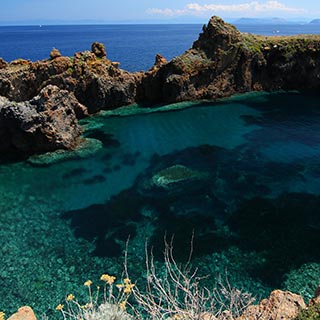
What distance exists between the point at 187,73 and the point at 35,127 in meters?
28.8

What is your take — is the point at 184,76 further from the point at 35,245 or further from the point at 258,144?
the point at 35,245

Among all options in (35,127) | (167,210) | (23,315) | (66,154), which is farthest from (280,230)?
(35,127)

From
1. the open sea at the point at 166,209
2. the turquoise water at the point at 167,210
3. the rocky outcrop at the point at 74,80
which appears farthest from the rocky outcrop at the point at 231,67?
the turquoise water at the point at 167,210

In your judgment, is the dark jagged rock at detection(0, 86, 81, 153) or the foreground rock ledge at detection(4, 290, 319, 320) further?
the dark jagged rock at detection(0, 86, 81, 153)

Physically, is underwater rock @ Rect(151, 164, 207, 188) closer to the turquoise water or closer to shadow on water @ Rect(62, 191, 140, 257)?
the turquoise water

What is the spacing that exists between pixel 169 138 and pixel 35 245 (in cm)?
2374

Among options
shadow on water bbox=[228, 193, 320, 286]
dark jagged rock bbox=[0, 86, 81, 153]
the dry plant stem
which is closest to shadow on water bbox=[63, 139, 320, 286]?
shadow on water bbox=[228, 193, 320, 286]

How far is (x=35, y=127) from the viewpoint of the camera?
36.6 m

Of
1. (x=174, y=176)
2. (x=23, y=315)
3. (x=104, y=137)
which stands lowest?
(x=174, y=176)

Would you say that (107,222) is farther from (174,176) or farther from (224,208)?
(224,208)

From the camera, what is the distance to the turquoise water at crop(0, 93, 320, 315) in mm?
19953

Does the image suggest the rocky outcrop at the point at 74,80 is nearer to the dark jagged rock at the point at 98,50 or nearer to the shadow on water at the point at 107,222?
the dark jagged rock at the point at 98,50

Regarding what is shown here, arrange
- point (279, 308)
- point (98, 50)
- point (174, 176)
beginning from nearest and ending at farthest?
point (279, 308) < point (174, 176) < point (98, 50)

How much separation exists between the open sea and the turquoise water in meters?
0.09
